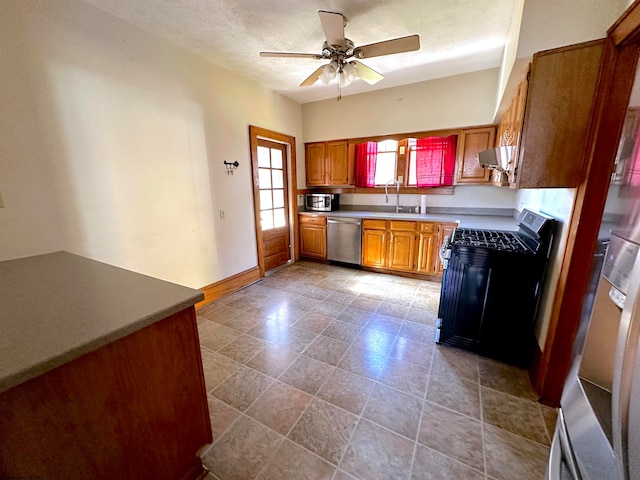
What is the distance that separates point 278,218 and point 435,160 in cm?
251

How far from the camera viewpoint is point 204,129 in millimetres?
2855

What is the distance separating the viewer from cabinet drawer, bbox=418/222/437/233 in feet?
11.3

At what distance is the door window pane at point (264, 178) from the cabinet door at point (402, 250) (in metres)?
1.97

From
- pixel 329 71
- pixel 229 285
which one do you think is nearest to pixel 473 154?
pixel 329 71

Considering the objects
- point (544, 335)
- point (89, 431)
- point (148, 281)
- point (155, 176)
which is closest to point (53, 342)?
point (89, 431)

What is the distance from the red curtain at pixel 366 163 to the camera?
409 cm

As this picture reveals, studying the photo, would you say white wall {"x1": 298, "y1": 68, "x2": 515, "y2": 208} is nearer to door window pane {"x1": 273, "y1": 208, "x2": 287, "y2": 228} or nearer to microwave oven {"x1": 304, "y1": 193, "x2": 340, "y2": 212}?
microwave oven {"x1": 304, "y1": 193, "x2": 340, "y2": 212}

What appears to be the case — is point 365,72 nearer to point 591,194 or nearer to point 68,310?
point 591,194

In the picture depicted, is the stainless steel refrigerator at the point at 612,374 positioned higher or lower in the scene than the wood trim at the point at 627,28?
lower

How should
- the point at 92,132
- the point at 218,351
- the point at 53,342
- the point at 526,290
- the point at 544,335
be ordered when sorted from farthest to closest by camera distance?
the point at 218,351, the point at 92,132, the point at 526,290, the point at 544,335, the point at 53,342

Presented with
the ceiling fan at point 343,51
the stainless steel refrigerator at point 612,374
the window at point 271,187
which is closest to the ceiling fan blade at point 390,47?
the ceiling fan at point 343,51

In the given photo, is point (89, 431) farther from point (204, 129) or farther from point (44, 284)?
point (204, 129)

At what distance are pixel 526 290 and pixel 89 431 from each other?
97.4 inches

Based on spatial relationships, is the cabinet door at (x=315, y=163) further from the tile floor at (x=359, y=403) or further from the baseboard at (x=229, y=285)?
the tile floor at (x=359, y=403)
